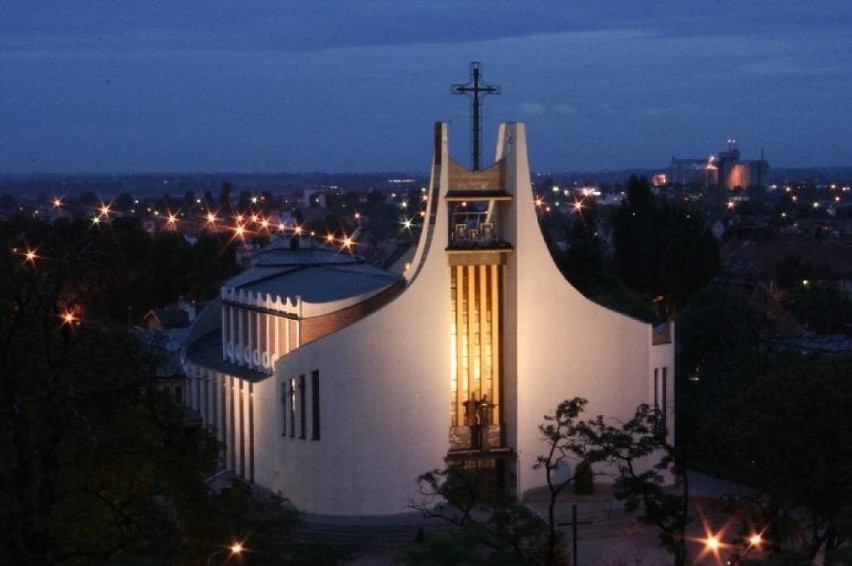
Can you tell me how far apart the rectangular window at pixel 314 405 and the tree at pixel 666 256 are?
25968 mm

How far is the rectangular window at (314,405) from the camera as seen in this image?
98.3ft

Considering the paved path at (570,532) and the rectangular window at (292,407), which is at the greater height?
the rectangular window at (292,407)

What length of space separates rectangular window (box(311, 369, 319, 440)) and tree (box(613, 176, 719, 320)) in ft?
85.2

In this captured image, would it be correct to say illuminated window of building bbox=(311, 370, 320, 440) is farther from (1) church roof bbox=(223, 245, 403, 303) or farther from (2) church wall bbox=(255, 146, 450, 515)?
(1) church roof bbox=(223, 245, 403, 303)

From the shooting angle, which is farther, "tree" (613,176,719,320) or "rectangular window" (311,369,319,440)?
"tree" (613,176,719,320)

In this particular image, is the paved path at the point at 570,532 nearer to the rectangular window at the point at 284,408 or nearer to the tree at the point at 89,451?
the rectangular window at the point at 284,408

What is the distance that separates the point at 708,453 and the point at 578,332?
514 centimetres

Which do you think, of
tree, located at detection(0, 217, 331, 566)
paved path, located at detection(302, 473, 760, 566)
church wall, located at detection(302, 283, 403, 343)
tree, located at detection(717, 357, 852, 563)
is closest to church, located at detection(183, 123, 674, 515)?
church wall, located at detection(302, 283, 403, 343)

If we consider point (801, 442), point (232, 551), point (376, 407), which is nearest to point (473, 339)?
point (376, 407)

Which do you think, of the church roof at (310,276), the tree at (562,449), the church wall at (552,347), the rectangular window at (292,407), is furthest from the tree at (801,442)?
the church roof at (310,276)

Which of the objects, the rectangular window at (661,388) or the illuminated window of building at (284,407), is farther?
the rectangular window at (661,388)

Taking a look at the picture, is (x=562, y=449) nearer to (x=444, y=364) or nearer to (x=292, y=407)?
(x=444, y=364)

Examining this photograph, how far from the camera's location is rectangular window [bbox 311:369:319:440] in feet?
98.3

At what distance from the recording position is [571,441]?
27.9 metres
